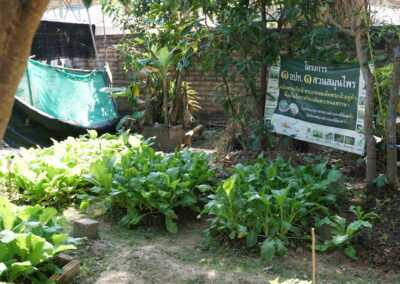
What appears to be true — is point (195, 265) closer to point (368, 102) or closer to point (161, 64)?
point (368, 102)

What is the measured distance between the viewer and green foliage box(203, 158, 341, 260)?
170 inches

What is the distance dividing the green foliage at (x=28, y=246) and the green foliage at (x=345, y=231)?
197 centimetres

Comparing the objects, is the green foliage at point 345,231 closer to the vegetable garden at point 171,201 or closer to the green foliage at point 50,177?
the vegetable garden at point 171,201

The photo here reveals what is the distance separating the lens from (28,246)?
3.54m

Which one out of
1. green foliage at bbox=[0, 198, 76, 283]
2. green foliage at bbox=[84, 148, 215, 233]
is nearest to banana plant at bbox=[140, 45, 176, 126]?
green foliage at bbox=[84, 148, 215, 233]

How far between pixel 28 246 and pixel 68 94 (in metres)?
6.94

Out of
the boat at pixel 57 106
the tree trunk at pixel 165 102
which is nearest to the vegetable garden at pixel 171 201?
the boat at pixel 57 106

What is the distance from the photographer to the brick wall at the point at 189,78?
1088 cm

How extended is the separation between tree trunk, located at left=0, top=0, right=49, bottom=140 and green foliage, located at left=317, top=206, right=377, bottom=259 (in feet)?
10.3

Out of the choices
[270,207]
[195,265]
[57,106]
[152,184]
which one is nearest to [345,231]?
[270,207]

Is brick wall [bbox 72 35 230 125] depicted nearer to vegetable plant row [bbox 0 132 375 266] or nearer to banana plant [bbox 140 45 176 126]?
banana plant [bbox 140 45 176 126]

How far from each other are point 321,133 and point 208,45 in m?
1.76

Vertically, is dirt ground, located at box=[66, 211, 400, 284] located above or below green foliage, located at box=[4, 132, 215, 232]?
below

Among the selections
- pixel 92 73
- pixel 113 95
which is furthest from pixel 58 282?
pixel 92 73
